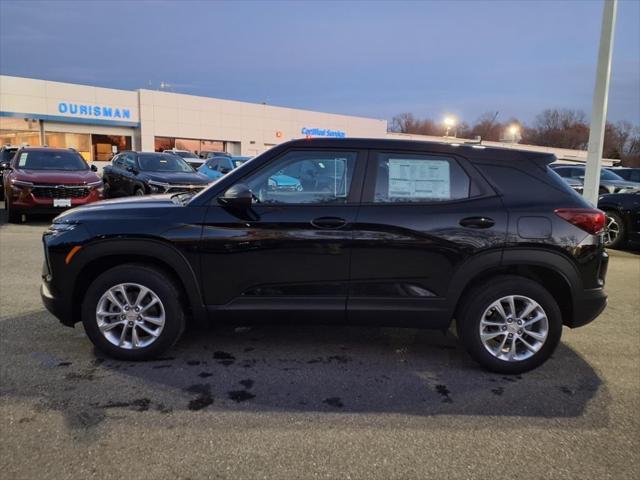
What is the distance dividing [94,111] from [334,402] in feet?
120

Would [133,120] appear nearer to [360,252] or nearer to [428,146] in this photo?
[428,146]

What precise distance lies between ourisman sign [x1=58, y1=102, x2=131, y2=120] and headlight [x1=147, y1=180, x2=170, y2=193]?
26.0 meters

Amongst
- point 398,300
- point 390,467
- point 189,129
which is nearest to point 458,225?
point 398,300

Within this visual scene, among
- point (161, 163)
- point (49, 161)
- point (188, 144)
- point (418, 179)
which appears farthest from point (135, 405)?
point (188, 144)

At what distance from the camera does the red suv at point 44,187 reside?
11.1 metres

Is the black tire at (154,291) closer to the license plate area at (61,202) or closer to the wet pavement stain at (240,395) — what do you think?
the wet pavement stain at (240,395)

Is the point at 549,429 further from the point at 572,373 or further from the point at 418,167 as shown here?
the point at 418,167

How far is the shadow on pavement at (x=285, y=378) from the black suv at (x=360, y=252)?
25 centimetres

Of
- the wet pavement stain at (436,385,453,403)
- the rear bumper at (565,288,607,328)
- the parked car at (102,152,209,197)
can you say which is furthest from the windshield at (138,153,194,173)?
the rear bumper at (565,288,607,328)

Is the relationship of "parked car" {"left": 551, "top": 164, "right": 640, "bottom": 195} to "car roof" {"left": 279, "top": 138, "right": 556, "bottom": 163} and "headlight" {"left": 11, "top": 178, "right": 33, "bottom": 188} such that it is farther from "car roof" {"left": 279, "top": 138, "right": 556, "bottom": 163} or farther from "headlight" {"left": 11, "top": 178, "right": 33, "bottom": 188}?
"headlight" {"left": 11, "top": 178, "right": 33, "bottom": 188}

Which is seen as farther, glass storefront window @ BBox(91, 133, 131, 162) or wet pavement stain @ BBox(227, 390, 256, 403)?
glass storefront window @ BBox(91, 133, 131, 162)

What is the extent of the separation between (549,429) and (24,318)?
4733 mm

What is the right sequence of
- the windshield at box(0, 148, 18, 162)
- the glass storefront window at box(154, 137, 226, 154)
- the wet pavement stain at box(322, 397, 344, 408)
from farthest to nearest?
the glass storefront window at box(154, 137, 226, 154) → the windshield at box(0, 148, 18, 162) → the wet pavement stain at box(322, 397, 344, 408)

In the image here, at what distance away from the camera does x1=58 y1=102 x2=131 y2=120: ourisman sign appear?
33.5m
